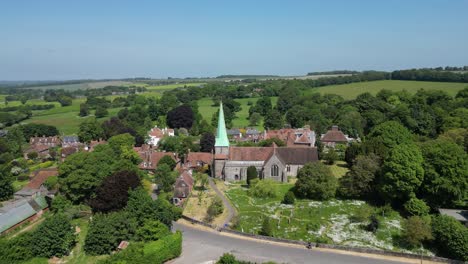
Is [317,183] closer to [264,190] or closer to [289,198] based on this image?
[289,198]

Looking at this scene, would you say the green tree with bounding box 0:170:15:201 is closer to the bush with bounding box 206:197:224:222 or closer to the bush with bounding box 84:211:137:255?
the bush with bounding box 84:211:137:255

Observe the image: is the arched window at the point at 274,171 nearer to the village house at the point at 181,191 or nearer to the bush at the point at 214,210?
the village house at the point at 181,191

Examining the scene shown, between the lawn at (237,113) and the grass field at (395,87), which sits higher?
the grass field at (395,87)

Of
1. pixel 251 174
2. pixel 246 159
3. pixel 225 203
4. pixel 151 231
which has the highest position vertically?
pixel 246 159

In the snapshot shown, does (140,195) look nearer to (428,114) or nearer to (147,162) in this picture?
(147,162)

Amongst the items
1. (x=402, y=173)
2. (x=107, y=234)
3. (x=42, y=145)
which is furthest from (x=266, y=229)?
(x=42, y=145)

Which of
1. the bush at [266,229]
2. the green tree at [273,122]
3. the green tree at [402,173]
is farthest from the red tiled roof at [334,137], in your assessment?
the bush at [266,229]

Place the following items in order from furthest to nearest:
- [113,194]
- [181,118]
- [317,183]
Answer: [181,118], [317,183], [113,194]
